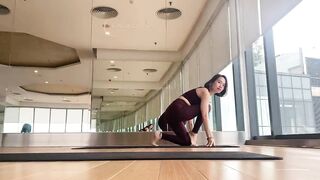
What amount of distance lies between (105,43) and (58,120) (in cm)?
174

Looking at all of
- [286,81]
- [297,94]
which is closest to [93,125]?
[286,81]

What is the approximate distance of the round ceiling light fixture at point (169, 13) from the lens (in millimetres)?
5696

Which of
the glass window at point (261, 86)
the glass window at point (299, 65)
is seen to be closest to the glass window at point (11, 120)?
the glass window at point (261, 86)

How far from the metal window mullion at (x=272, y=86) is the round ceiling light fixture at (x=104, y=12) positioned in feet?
9.59

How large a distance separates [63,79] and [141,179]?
5564mm

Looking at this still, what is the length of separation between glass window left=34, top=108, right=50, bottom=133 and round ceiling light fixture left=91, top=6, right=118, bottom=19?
→ 1.97 meters

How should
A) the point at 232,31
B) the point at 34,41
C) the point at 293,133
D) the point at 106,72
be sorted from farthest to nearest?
the point at 34,41 → the point at 106,72 → the point at 232,31 → the point at 293,133

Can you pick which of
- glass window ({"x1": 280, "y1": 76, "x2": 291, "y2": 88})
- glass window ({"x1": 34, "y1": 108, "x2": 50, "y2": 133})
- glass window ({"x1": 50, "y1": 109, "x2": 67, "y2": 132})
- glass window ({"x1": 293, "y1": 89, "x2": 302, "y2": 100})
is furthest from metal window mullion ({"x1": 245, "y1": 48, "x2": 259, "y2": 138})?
glass window ({"x1": 34, "y1": 108, "x2": 50, "y2": 133})

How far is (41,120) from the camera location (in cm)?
557

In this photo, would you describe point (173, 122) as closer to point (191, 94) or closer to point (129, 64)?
point (191, 94)

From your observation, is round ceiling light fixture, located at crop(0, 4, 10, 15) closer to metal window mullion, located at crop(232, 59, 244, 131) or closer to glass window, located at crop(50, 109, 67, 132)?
glass window, located at crop(50, 109, 67, 132)

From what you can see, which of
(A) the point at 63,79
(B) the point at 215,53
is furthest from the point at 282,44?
(A) the point at 63,79

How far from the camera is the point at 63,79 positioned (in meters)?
6.03

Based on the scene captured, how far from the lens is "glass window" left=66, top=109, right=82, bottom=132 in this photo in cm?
549
